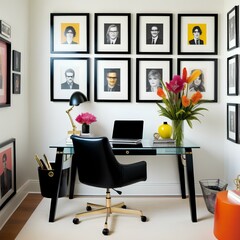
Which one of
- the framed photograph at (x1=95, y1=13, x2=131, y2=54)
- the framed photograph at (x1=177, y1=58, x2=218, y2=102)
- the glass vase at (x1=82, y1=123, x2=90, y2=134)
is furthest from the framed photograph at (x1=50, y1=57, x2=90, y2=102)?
the framed photograph at (x1=177, y1=58, x2=218, y2=102)

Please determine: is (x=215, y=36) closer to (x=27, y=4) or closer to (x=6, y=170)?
(x=27, y=4)

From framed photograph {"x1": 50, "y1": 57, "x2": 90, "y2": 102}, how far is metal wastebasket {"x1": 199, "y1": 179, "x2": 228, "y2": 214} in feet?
5.54

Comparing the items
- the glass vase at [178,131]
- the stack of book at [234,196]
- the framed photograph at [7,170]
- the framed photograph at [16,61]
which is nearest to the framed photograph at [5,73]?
the framed photograph at [16,61]

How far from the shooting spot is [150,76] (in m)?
3.77

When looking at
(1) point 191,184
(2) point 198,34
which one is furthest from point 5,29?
(1) point 191,184

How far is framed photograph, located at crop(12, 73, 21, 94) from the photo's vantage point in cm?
329

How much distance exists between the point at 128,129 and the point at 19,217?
4.64 ft

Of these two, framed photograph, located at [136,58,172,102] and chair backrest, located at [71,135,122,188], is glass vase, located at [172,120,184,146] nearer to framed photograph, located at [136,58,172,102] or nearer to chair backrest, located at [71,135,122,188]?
framed photograph, located at [136,58,172,102]

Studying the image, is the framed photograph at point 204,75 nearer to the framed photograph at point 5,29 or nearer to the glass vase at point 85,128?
the glass vase at point 85,128

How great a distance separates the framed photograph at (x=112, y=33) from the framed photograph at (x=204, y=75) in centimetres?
69

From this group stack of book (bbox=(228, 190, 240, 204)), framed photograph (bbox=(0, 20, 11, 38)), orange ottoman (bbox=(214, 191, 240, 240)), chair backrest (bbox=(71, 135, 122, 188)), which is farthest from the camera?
framed photograph (bbox=(0, 20, 11, 38))

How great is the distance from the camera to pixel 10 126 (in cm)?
320

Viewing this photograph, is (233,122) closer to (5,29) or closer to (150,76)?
(150,76)

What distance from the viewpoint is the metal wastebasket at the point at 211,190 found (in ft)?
10.5
